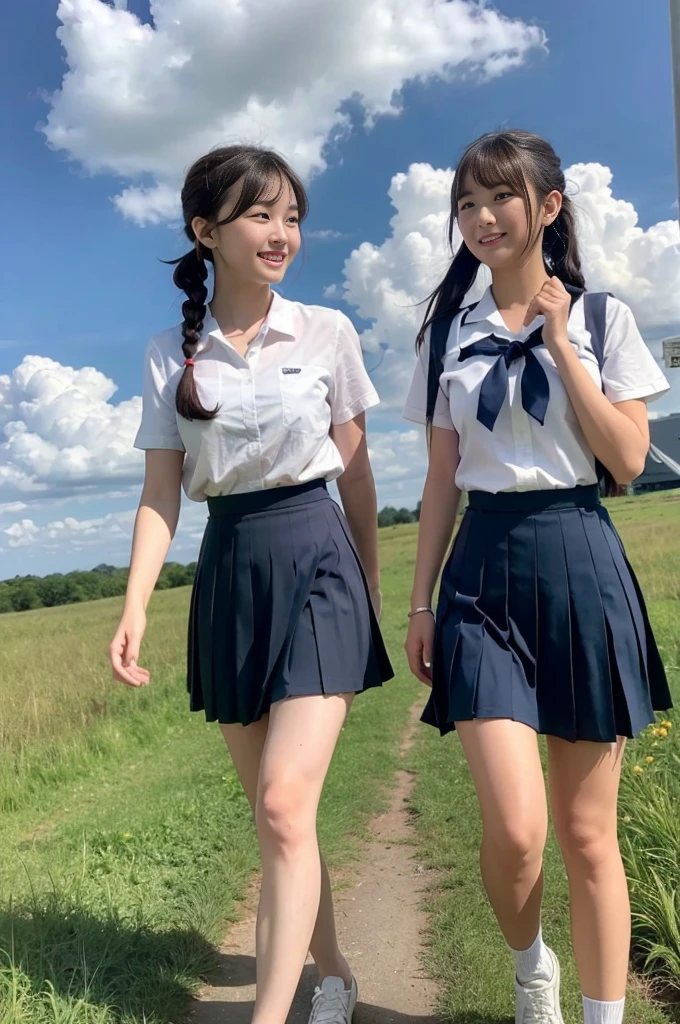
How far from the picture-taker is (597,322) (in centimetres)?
256

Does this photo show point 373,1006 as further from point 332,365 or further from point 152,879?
point 332,365

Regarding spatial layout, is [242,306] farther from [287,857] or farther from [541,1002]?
[541,1002]

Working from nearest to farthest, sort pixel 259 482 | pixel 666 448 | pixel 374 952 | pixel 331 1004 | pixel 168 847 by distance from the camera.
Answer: pixel 259 482 → pixel 331 1004 → pixel 374 952 → pixel 168 847 → pixel 666 448

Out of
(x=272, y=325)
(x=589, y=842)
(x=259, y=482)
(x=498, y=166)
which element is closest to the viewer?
(x=589, y=842)

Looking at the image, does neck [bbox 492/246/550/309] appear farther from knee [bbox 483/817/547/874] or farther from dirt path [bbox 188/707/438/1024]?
dirt path [bbox 188/707/438/1024]

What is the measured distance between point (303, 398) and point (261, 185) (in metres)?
0.69

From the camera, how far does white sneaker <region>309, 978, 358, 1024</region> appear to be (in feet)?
9.33

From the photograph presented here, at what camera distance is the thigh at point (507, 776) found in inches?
90.1

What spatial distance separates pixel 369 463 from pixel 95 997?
80.2 inches

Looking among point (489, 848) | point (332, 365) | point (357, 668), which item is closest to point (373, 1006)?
point (489, 848)

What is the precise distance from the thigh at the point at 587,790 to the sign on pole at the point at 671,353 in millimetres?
2893

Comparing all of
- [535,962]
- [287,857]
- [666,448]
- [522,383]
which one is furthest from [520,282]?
[666,448]

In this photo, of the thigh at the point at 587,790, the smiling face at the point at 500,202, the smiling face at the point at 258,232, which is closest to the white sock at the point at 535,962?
the thigh at the point at 587,790

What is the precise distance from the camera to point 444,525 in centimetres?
275
